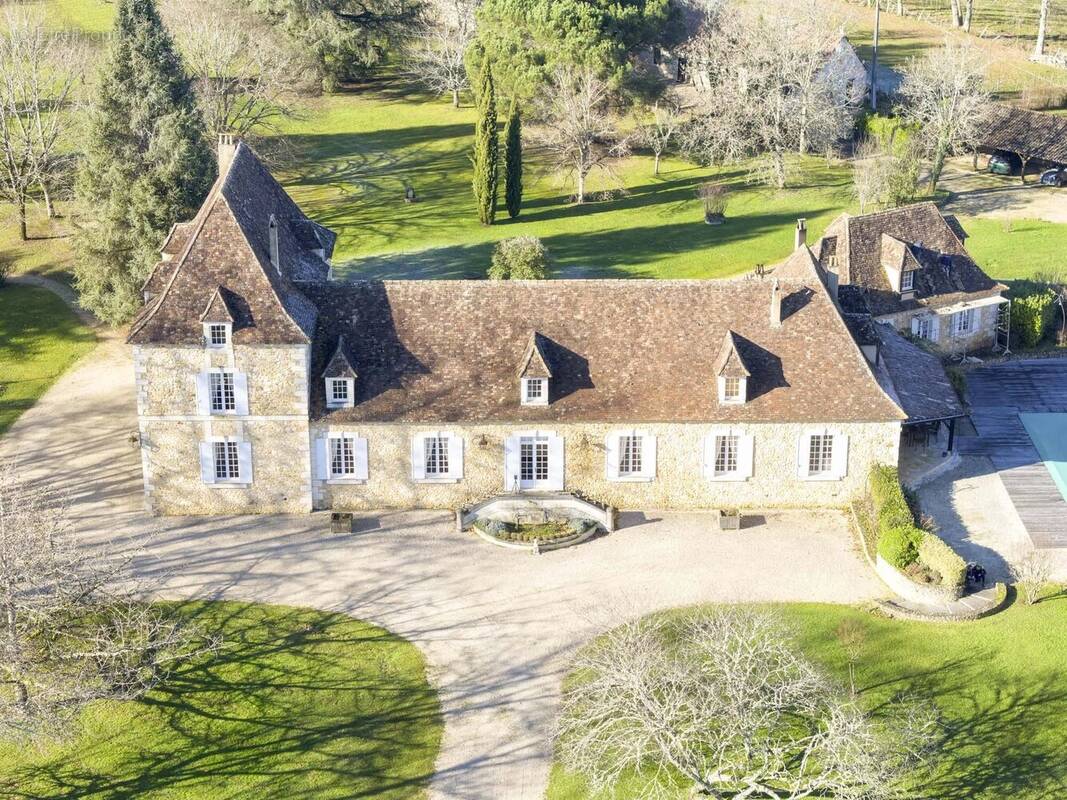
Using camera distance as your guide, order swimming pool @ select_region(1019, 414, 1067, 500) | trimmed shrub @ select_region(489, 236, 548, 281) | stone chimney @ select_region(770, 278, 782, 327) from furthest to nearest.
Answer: trimmed shrub @ select_region(489, 236, 548, 281) → swimming pool @ select_region(1019, 414, 1067, 500) → stone chimney @ select_region(770, 278, 782, 327)

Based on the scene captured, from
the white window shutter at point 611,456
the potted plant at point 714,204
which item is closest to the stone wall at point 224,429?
the white window shutter at point 611,456

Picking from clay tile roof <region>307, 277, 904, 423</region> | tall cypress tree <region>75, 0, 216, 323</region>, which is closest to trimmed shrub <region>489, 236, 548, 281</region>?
tall cypress tree <region>75, 0, 216, 323</region>

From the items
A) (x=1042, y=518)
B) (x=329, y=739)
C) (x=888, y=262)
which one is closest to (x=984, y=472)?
(x=1042, y=518)

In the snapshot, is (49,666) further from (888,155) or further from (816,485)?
(888,155)

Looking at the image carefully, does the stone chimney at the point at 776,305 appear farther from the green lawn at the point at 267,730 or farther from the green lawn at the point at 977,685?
the green lawn at the point at 267,730

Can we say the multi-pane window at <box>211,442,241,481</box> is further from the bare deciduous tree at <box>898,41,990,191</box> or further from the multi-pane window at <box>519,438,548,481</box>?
the bare deciduous tree at <box>898,41,990,191</box>

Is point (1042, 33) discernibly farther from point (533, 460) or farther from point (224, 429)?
point (224, 429)

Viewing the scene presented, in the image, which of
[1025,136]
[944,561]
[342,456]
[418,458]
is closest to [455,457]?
[418,458]
